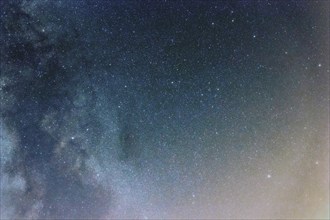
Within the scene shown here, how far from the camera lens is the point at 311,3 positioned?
15.1 feet

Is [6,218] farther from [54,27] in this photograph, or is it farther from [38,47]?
[54,27]

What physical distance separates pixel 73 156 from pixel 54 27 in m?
1.96

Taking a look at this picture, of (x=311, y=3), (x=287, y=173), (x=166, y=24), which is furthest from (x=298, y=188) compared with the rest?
(x=166, y=24)

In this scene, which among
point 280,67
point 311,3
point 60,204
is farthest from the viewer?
point 60,204

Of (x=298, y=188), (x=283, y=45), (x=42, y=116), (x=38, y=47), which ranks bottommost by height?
(x=298, y=188)

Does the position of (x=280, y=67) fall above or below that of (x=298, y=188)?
above

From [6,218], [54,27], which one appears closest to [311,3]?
[54,27]

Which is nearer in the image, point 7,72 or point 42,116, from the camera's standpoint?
point 7,72

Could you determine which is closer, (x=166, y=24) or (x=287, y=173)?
(x=166, y=24)

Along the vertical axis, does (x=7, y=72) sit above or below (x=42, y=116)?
above

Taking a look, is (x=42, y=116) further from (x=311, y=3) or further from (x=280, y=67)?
(x=311, y=3)

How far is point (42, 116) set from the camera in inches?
197

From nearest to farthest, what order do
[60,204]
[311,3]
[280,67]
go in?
[311,3] < [280,67] < [60,204]

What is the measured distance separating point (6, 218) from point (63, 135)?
1504 millimetres
